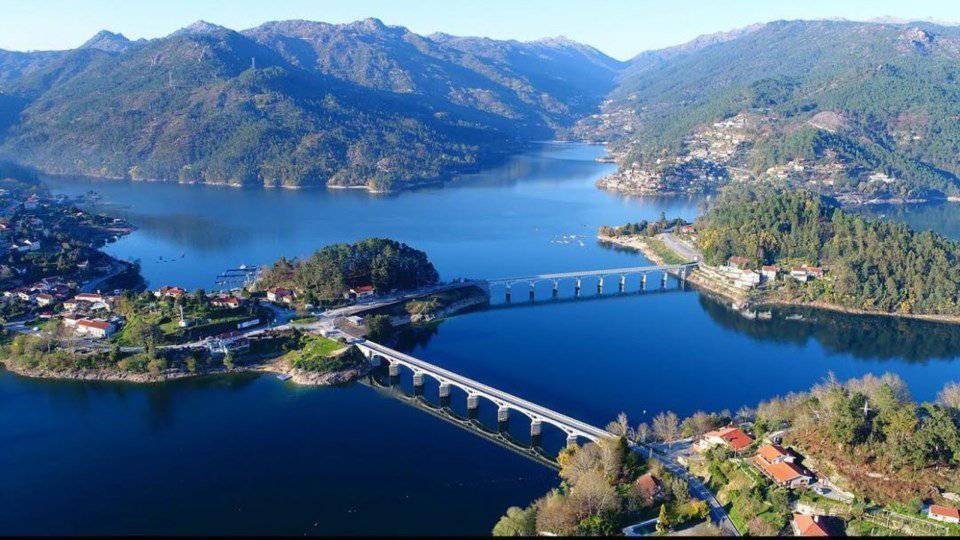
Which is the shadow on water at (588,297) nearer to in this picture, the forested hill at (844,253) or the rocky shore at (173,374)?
the forested hill at (844,253)

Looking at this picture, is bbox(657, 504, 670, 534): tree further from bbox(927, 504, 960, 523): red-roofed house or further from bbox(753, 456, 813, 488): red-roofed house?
bbox(927, 504, 960, 523): red-roofed house

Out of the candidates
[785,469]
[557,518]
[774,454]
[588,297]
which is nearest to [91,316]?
[557,518]

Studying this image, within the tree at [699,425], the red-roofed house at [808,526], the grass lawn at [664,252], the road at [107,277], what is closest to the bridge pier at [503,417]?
the tree at [699,425]

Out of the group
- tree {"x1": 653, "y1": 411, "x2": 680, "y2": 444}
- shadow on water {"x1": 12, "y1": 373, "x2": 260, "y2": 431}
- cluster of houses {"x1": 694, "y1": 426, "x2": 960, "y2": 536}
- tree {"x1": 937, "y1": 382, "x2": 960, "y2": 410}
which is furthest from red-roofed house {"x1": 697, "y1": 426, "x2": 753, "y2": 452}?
shadow on water {"x1": 12, "y1": 373, "x2": 260, "y2": 431}

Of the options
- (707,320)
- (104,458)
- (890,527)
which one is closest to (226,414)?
(104,458)

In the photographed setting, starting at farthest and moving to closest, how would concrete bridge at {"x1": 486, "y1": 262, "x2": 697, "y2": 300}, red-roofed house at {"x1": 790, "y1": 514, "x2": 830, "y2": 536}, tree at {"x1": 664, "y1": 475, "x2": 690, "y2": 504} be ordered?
1. concrete bridge at {"x1": 486, "y1": 262, "x2": 697, "y2": 300}
2. tree at {"x1": 664, "y1": 475, "x2": 690, "y2": 504}
3. red-roofed house at {"x1": 790, "y1": 514, "x2": 830, "y2": 536}

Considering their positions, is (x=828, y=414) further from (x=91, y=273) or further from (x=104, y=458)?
(x=91, y=273)
